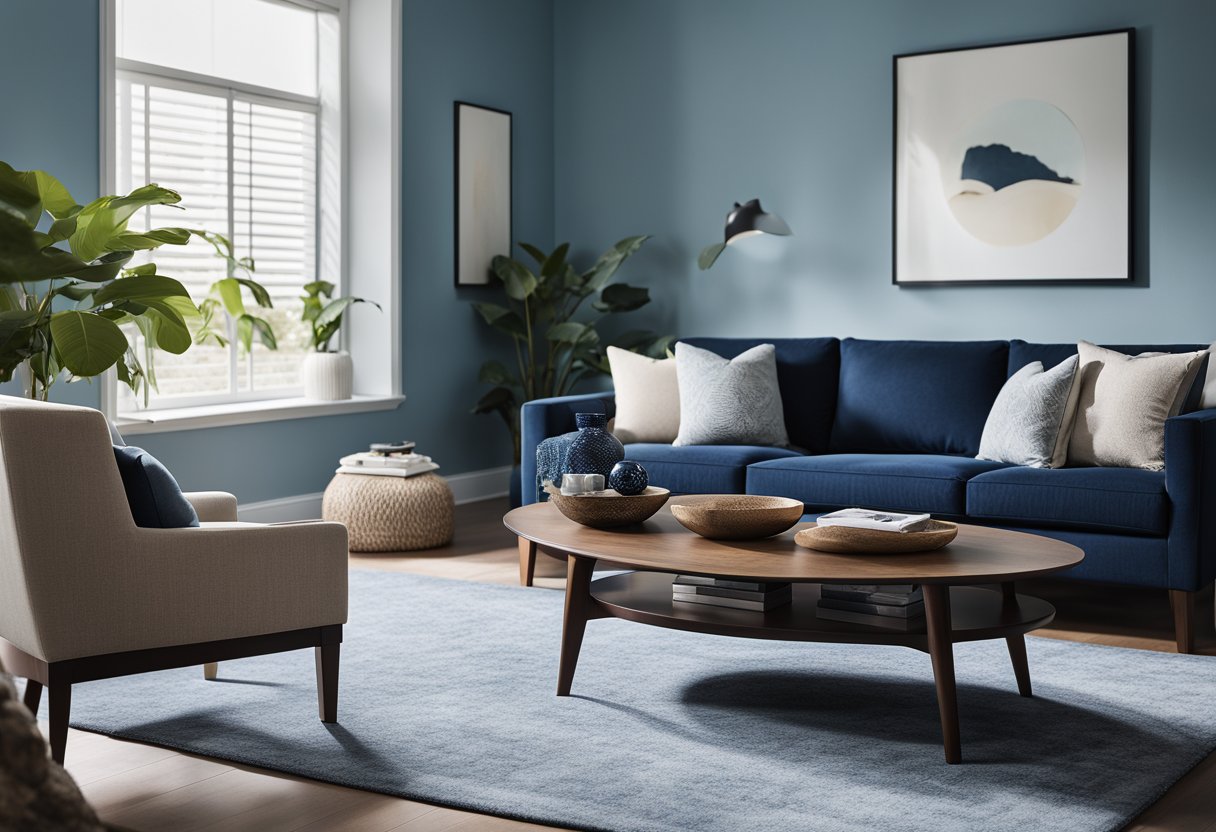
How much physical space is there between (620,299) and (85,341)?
3.50m

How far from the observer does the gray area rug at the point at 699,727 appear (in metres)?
2.53

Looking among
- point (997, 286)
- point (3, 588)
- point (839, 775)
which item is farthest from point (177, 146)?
point (839, 775)

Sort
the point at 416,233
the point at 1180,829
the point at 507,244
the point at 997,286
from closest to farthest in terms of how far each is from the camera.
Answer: the point at 1180,829 → the point at 997,286 → the point at 416,233 → the point at 507,244

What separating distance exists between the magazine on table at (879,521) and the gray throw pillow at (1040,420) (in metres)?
1.33

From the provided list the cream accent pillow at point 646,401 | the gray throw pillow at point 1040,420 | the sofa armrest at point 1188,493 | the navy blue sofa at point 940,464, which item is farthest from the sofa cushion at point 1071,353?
the cream accent pillow at point 646,401

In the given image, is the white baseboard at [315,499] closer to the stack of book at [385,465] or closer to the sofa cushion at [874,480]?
the stack of book at [385,465]

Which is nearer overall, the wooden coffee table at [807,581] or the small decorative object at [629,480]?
the wooden coffee table at [807,581]

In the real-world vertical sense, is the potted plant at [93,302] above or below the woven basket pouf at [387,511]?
above

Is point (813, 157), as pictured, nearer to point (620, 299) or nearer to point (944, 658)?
point (620, 299)

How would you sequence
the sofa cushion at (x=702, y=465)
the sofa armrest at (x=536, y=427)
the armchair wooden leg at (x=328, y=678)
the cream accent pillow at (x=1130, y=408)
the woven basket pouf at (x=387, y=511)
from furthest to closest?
the woven basket pouf at (x=387, y=511) → the sofa armrest at (x=536, y=427) → the sofa cushion at (x=702, y=465) → the cream accent pillow at (x=1130, y=408) → the armchair wooden leg at (x=328, y=678)

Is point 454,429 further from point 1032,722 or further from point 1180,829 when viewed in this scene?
point 1180,829

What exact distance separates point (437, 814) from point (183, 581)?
30.3 inches

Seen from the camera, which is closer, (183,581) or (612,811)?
(612,811)

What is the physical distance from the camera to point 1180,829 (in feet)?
7.95
